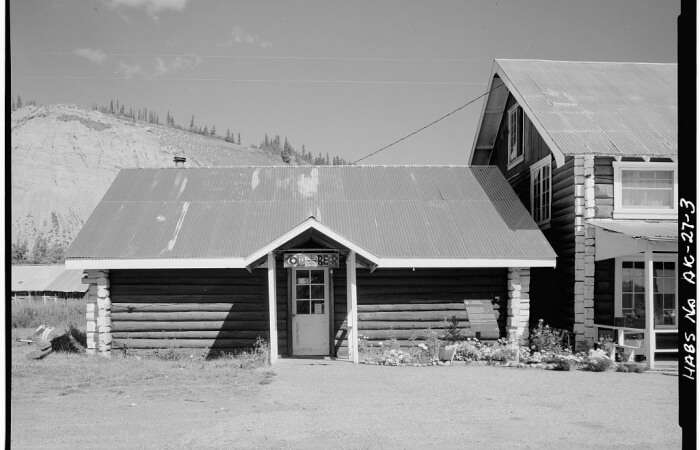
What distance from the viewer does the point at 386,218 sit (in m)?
17.2

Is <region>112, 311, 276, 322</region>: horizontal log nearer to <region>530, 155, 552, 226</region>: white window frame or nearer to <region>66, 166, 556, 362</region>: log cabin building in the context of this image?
<region>66, 166, 556, 362</region>: log cabin building

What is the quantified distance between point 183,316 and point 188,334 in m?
0.46

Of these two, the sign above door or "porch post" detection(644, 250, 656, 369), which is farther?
the sign above door

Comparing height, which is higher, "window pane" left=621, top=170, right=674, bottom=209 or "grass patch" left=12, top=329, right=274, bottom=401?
"window pane" left=621, top=170, right=674, bottom=209

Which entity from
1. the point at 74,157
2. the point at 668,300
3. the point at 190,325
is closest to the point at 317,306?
the point at 190,325

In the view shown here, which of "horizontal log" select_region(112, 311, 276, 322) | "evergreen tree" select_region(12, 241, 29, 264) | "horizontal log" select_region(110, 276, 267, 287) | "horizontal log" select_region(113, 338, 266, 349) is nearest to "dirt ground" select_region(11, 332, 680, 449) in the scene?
"horizontal log" select_region(113, 338, 266, 349)

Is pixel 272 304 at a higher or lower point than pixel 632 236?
lower

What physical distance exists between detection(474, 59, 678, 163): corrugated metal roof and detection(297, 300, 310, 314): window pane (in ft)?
24.0

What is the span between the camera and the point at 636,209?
1584 cm

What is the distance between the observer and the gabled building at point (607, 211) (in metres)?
15.2

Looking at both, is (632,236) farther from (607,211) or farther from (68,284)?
(68,284)

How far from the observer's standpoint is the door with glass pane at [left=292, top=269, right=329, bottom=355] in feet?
51.3

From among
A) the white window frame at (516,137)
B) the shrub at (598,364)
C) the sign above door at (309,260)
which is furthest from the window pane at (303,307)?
the white window frame at (516,137)

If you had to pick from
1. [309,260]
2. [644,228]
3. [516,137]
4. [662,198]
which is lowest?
[309,260]
